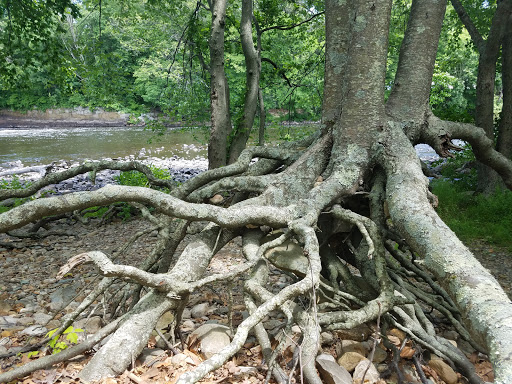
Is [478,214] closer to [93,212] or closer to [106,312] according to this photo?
[106,312]

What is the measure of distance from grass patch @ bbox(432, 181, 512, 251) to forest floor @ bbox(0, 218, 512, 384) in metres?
0.30

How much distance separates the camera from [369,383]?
7.12 ft

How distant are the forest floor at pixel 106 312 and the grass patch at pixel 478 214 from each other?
0.30 m

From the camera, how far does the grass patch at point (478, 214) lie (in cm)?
557

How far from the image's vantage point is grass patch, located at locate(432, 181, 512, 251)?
5.57m

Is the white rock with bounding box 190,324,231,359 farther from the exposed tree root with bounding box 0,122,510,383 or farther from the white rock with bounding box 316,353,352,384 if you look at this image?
the white rock with bounding box 316,353,352,384

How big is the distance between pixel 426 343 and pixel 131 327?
1831 mm

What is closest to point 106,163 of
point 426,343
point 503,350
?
point 426,343

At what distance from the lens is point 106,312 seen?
3.15m

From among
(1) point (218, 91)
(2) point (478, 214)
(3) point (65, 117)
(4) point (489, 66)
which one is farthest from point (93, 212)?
(3) point (65, 117)

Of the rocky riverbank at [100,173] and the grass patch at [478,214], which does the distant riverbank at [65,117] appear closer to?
the rocky riverbank at [100,173]

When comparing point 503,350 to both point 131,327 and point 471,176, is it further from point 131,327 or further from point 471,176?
point 471,176

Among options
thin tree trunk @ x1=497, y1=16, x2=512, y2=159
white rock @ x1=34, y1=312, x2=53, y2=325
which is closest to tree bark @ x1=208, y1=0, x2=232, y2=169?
white rock @ x1=34, y1=312, x2=53, y2=325

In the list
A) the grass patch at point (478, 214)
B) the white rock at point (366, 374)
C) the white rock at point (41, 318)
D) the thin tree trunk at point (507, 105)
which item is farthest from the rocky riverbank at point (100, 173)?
the white rock at point (366, 374)
